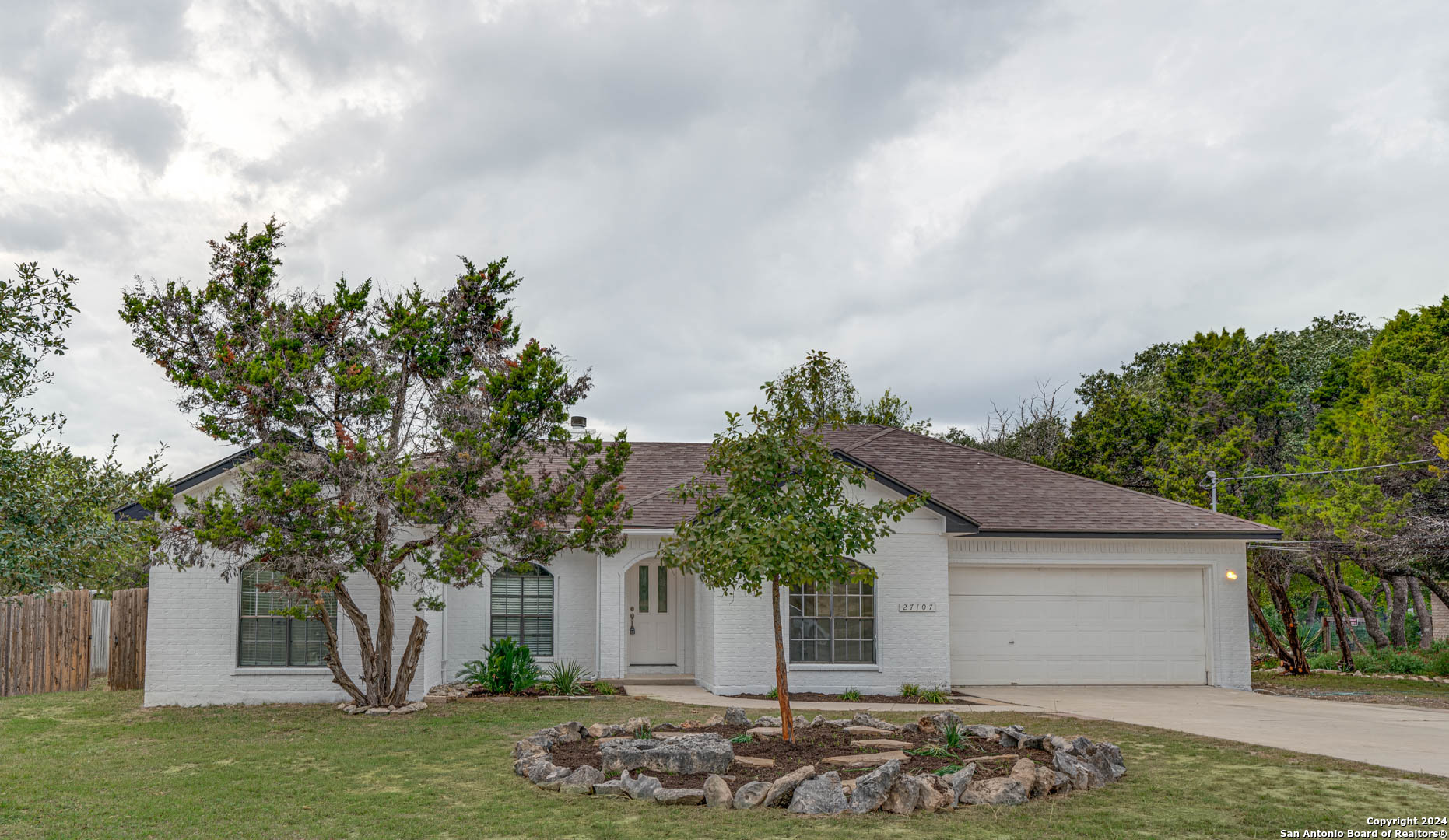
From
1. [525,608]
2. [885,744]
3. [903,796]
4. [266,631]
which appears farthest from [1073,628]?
[266,631]

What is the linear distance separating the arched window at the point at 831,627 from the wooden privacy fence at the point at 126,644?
10.8 m

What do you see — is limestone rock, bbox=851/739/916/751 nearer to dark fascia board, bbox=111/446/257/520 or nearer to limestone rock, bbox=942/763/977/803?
limestone rock, bbox=942/763/977/803

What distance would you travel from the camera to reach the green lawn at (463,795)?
7.14 metres

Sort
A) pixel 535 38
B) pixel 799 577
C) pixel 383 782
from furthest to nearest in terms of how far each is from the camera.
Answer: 1. pixel 535 38
2. pixel 799 577
3. pixel 383 782

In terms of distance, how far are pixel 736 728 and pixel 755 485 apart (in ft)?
9.30

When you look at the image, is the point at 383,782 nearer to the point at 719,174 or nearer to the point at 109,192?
the point at 109,192

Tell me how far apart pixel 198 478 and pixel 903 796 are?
36.4 ft

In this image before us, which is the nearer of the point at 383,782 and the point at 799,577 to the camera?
A: the point at 383,782

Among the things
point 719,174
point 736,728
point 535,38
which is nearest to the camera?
point 736,728

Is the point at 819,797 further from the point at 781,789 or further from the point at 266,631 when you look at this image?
the point at 266,631

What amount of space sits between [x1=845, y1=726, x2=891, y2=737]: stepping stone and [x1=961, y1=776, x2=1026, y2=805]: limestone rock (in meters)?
2.39

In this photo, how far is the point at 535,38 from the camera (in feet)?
43.1

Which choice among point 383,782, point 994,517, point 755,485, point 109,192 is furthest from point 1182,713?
point 109,192

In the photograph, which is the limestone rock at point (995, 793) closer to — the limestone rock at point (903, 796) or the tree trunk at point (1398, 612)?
the limestone rock at point (903, 796)
